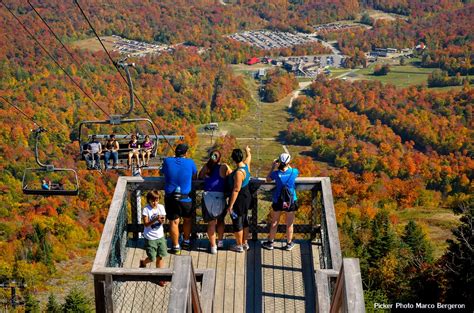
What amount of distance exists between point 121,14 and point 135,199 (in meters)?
146

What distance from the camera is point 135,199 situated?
328 inches

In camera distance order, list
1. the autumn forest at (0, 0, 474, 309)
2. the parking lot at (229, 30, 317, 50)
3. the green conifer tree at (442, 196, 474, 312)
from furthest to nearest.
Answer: the parking lot at (229, 30, 317, 50) → the autumn forest at (0, 0, 474, 309) → the green conifer tree at (442, 196, 474, 312)

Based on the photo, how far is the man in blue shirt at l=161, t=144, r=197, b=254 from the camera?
7664 mm

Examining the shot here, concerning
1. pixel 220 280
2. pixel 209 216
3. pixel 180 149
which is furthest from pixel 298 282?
pixel 180 149

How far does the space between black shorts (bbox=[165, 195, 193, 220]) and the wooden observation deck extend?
0.35 metres

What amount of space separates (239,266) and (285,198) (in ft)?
3.15

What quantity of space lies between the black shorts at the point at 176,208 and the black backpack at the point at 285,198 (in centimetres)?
104

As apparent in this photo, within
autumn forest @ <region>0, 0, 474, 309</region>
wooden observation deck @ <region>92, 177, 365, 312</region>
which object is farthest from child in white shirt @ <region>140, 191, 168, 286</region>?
autumn forest @ <region>0, 0, 474, 309</region>

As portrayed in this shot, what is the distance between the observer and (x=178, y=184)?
25.3ft

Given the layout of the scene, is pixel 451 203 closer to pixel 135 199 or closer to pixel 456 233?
pixel 456 233

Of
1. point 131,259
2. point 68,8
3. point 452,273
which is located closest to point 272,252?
point 131,259

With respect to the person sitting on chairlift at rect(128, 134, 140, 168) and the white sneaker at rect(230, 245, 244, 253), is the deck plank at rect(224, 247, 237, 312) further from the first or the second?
the person sitting on chairlift at rect(128, 134, 140, 168)

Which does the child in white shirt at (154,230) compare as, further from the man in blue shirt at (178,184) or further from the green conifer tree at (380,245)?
the green conifer tree at (380,245)

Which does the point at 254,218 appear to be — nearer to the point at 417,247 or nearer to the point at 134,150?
the point at 134,150
